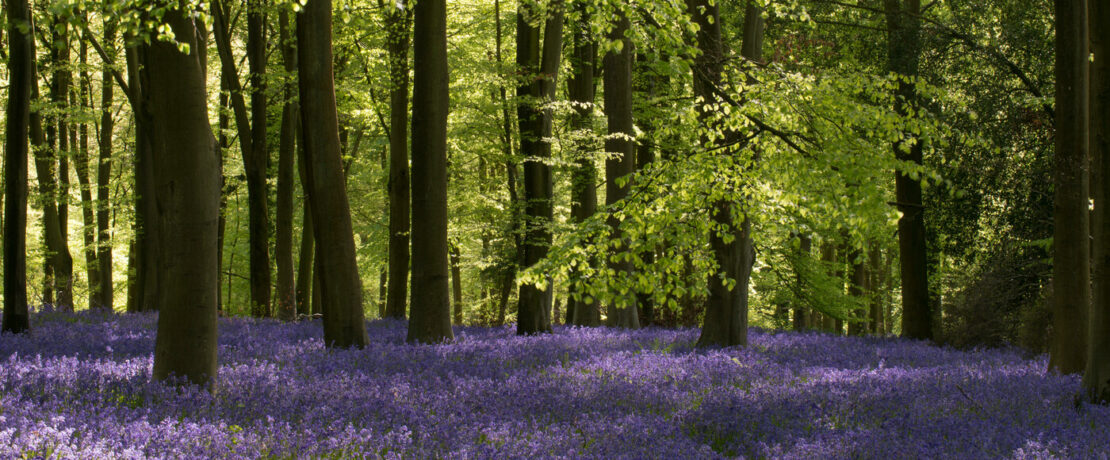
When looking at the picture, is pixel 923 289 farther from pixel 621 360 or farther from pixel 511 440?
pixel 511 440

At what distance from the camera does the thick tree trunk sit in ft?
34.1

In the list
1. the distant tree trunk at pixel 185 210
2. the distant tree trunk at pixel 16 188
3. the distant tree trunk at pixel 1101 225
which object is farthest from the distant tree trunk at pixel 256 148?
the distant tree trunk at pixel 1101 225

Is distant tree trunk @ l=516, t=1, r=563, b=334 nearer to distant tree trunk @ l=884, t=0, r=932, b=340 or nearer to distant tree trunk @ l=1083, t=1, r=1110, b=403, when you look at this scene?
distant tree trunk @ l=884, t=0, r=932, b=340

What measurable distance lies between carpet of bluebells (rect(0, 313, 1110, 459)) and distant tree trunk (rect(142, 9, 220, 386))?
49 centimetres

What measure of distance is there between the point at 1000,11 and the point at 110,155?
2862cm

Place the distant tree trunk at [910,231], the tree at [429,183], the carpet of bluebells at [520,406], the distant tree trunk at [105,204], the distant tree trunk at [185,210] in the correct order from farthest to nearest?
the distant tree trunk at [105,204], the distant tree trunk at [910,231], the tree at [429,183], the distant tree trunk at [185,210], the carpet of bluebells at [520,406]

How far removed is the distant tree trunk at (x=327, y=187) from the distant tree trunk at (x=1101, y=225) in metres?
9.14

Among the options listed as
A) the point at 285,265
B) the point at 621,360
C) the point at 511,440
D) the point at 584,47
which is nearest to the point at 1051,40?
the point at 584,47

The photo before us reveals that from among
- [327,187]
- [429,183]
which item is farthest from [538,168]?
[327,187]

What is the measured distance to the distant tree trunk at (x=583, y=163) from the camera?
18.8 metres

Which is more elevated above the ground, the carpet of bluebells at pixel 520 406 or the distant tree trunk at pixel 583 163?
the distant tree trunk at pixel 583 163

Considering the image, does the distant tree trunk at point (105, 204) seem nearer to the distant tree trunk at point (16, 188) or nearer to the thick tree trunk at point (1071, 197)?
the distant tree trunk at point (16, 188)

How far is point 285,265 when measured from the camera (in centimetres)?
1875

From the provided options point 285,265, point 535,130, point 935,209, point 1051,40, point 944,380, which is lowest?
point 944,380
